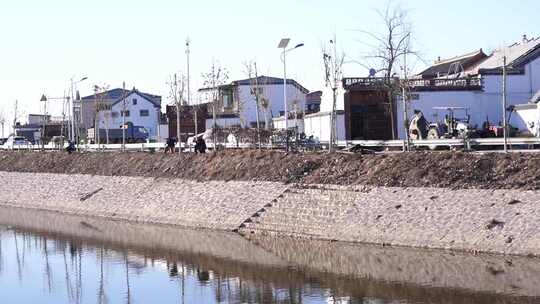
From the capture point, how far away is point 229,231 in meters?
36.9

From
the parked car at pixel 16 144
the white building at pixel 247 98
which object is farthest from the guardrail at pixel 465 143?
the parked car at pixel 16 144

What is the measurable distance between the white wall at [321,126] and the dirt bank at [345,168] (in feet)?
35.9

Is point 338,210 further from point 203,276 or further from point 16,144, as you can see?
point 16,144

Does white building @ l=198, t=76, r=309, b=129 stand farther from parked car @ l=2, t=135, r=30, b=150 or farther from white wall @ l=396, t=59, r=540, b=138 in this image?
white wall @ l=396, t=59, r=540, b=138

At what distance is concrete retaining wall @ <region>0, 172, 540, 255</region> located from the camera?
28.0m

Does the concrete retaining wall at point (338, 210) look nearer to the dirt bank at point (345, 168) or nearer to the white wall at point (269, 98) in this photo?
the dirt bank at point (345, 168)

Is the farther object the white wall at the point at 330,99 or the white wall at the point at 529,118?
the white wall at the point at 330,99

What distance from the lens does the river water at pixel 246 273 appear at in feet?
76.7

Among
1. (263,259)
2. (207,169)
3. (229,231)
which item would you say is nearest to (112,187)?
(207,169)

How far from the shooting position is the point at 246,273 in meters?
27.5

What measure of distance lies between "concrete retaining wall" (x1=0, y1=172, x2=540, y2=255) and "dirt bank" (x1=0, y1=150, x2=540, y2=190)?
632 mm

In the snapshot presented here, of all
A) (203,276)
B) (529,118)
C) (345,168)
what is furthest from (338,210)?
(529,118)

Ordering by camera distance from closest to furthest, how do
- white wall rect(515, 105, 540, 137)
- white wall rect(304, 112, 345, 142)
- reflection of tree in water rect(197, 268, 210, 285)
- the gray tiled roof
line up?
reflection of tree in water rect(197, 268, 210, 285) < white wall rect(515, 105, 540, 137) < white wall rect(304, 112, 345, 142) < the gray tiled roof

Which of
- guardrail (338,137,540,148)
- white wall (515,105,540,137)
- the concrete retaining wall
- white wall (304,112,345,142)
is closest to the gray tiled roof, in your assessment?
white wall (304,112,345,142)
